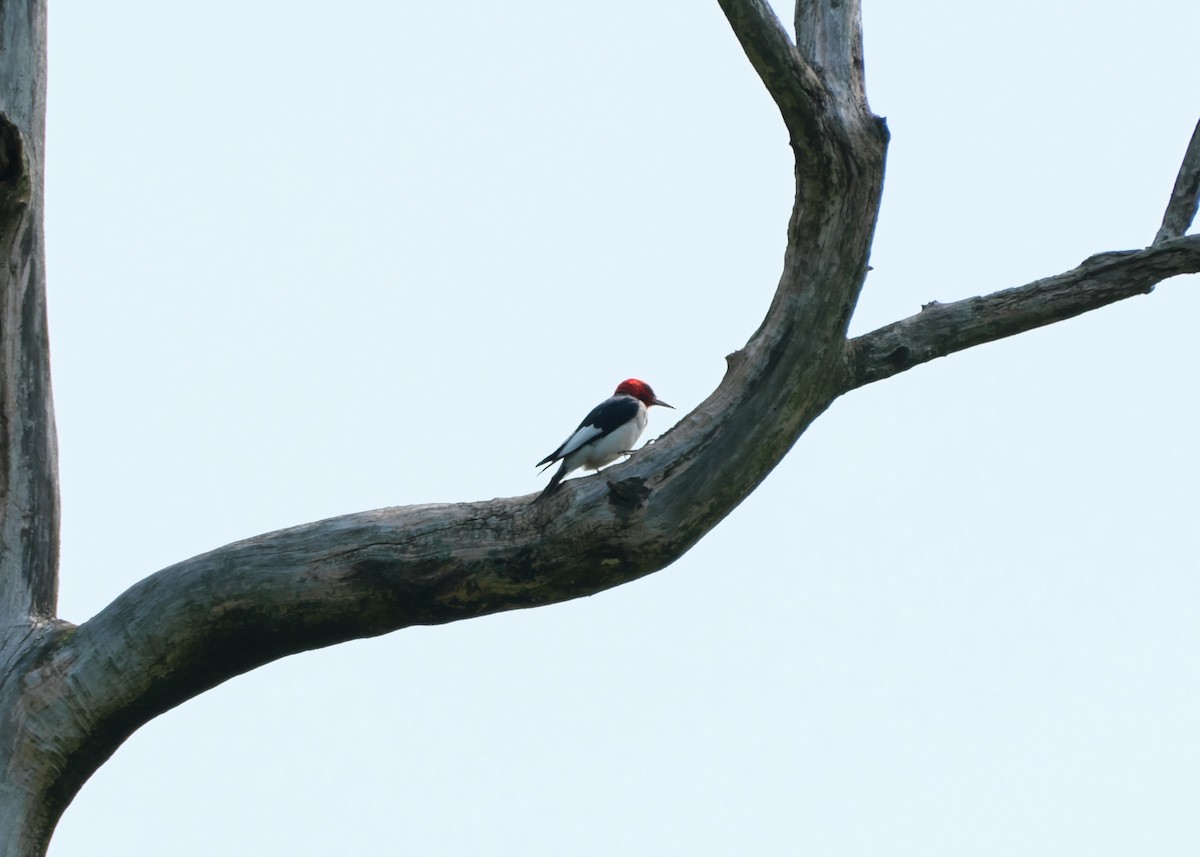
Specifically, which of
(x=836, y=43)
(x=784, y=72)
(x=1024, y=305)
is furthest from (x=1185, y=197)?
(x=784, y=72)

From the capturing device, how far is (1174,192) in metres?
6.32

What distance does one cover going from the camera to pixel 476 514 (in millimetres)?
5852

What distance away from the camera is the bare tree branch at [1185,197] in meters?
6.24

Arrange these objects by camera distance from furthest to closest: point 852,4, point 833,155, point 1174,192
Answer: point 1174,192
point 852,4
point 833,155

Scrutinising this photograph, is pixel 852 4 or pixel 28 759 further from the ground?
pixel 852 4

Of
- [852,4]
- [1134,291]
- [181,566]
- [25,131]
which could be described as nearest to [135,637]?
[181,566]

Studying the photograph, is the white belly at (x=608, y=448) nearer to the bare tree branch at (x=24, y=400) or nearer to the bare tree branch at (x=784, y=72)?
the bare tree branch at (x=784, y=72)

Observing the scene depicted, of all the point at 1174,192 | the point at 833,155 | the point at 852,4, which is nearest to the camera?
the point at 833,155

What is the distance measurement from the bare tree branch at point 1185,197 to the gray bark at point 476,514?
21 mm

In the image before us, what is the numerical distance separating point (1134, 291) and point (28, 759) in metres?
4.96

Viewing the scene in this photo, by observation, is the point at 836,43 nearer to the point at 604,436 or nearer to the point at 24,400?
the point at 604,436

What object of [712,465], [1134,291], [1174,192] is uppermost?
[1174,192]

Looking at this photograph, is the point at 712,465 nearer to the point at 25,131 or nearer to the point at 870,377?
the point at 870,377

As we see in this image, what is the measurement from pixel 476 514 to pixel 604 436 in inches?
61.4
